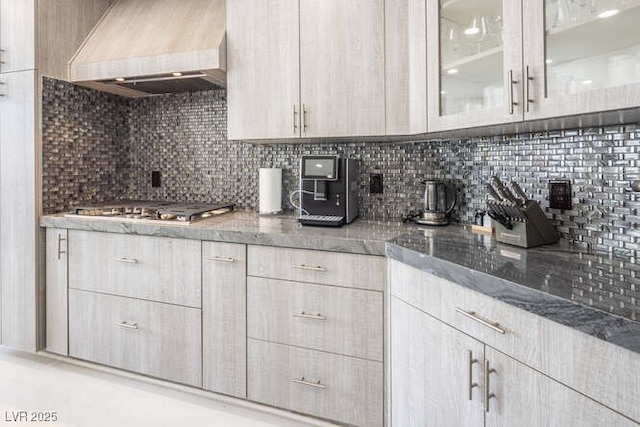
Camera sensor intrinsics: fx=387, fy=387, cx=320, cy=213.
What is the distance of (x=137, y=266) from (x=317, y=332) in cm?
104

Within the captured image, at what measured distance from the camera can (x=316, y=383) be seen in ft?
5.67

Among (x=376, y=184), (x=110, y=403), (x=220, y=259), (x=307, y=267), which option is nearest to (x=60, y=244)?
(x=110, y=403)

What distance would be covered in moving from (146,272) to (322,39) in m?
1.51

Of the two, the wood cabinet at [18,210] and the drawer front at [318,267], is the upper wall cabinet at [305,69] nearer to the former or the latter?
the drawer front at [318,267]

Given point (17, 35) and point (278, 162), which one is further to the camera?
point (278, 162)

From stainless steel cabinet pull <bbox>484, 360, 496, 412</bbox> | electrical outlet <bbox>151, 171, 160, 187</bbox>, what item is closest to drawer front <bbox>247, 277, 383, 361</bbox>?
stainless steel cabinet pull <bbox>484, 360, 496, 412</bbox>

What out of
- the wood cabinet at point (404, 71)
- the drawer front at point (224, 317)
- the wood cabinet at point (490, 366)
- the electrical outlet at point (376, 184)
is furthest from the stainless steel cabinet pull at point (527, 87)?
the drawer front at point (224, 317)

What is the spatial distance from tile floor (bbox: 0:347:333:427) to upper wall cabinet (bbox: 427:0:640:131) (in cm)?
154

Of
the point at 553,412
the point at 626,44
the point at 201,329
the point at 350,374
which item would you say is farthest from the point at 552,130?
the point at 201,329

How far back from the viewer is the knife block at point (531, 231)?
1414mm

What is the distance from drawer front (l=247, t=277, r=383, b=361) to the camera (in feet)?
5.36

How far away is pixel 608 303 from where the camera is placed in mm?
827

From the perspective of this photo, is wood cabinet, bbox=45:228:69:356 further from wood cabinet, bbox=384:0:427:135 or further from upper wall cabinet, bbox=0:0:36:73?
wood cabinet, bbox=384:0:427:135

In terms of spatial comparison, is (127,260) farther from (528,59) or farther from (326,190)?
(528,59)
